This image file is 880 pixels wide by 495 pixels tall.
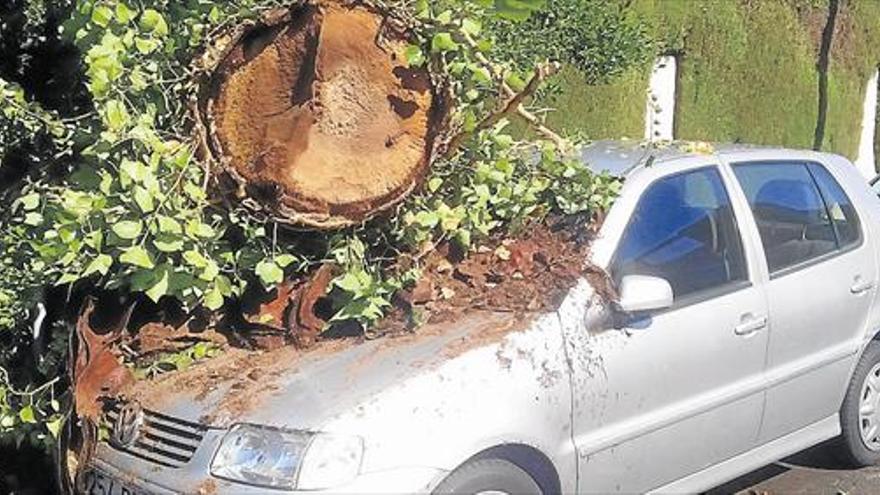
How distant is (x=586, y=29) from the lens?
6977mm

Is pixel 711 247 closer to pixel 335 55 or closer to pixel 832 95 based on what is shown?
pixel 335 55

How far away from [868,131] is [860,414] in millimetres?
12489

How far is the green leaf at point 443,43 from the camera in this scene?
419 centimetres

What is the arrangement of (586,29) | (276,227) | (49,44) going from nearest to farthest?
(276,227) < (49,44) < (586,29)

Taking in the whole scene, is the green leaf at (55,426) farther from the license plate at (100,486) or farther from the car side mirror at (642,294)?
the car side mirror at (642,294)

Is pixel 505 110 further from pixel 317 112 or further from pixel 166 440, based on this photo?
pixel 166 440

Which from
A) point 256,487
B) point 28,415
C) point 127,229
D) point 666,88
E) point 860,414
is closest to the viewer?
point 256,487

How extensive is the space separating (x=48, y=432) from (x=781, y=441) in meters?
2.91

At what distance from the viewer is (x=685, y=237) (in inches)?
188

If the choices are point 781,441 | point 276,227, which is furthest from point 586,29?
point 276,227

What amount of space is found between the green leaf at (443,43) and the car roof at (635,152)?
86cm

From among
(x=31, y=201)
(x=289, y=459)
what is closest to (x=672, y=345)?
(x=289, y=459)

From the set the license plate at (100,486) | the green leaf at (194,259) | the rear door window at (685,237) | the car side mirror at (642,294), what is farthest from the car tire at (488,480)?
the green leaf at (194,259)

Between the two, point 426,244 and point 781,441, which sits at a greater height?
point 426,244
